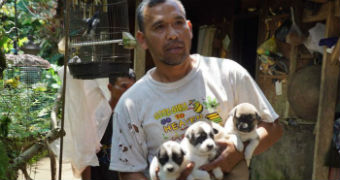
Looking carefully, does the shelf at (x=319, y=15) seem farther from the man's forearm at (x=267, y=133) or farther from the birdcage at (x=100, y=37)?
the man's forearm at (x=267, y=133)

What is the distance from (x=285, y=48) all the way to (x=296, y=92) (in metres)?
1.09

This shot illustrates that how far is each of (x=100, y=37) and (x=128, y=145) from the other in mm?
2926

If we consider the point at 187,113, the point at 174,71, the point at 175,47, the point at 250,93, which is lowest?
the point at 187,113

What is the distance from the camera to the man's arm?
86.5 inches

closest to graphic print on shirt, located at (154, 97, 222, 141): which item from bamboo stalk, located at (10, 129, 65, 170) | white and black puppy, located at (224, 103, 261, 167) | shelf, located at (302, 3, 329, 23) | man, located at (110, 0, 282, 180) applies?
man, located at (110, 0, 282, 180)

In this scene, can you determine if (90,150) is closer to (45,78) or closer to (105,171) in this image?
(105,171)

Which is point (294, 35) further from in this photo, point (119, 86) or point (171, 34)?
point (171, 34)

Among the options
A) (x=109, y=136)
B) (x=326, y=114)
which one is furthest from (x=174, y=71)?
(x=326, y=114)

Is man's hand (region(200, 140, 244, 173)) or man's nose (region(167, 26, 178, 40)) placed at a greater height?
man's nose (region(167, 26, 178, 40))

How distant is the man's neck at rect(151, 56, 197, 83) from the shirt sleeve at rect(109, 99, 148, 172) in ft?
0.99

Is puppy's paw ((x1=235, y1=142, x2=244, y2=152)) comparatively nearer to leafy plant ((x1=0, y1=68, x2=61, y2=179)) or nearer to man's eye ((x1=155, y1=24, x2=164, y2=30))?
man's eye ((x1=155, y1=24, x2=164, y2=30))

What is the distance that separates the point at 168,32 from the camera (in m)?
2.29

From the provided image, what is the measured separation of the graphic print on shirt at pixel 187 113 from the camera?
2275 mm

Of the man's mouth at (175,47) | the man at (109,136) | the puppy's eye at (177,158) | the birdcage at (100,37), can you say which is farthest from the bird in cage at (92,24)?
the puppy's eye at (177,158)
